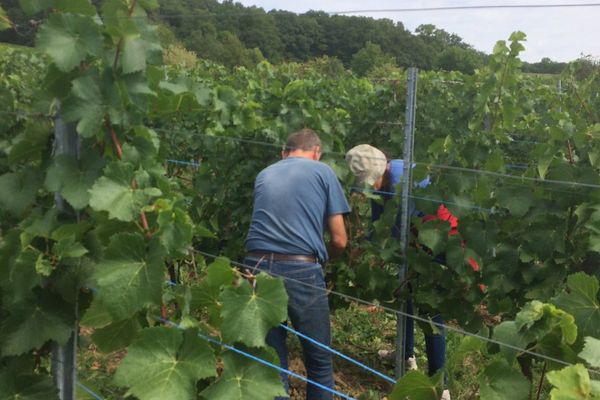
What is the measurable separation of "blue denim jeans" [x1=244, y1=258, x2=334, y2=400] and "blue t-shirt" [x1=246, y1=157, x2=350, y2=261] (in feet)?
0.25

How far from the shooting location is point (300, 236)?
2.83 m

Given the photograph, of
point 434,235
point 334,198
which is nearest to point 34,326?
point 334,198

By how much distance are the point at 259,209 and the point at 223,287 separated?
3.81 ft

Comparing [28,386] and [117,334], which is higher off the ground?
[117,334]

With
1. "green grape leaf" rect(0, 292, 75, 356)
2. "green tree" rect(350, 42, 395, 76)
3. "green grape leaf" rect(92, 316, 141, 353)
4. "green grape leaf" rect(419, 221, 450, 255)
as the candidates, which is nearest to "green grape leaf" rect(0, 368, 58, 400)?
"green grape leaf" rect(0, 292, 75, 356)

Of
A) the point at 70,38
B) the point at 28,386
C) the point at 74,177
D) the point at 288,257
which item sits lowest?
the point at 28,386

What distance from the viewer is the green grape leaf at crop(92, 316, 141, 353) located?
188 cm

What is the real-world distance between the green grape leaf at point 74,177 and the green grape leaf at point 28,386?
0.59 m

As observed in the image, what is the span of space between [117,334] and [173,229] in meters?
0.42

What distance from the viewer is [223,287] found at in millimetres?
1790

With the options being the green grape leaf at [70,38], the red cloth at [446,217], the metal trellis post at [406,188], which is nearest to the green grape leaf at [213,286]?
the green grape leaf at [70,38]

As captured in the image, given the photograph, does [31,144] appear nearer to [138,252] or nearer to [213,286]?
[138,252]

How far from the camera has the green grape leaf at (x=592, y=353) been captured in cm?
142

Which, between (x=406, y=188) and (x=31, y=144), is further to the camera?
(x=406, y=188)
